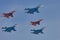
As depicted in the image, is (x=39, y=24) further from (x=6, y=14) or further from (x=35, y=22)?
(x=6, y=14)

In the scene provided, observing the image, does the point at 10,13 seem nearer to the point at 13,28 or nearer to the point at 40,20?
the point at 13,28

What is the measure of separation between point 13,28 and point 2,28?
0.09 m

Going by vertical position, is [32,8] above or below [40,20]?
above

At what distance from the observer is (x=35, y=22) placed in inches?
53.5

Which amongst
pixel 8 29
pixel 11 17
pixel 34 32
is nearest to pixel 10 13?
pixel 11 17

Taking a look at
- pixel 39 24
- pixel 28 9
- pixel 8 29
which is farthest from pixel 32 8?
pixel 8 29

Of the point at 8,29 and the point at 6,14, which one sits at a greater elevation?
the point at 6,14

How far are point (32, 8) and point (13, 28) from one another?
236 mm

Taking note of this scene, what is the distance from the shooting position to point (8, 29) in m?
1.39

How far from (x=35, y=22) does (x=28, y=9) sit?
12 cm

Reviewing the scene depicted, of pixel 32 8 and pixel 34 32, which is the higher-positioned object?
pixel 32 8

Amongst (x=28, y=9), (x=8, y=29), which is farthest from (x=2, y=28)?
(x=28, y=9)

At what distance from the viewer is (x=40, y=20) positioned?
1.34m

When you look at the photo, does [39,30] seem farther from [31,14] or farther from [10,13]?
[10,13]
